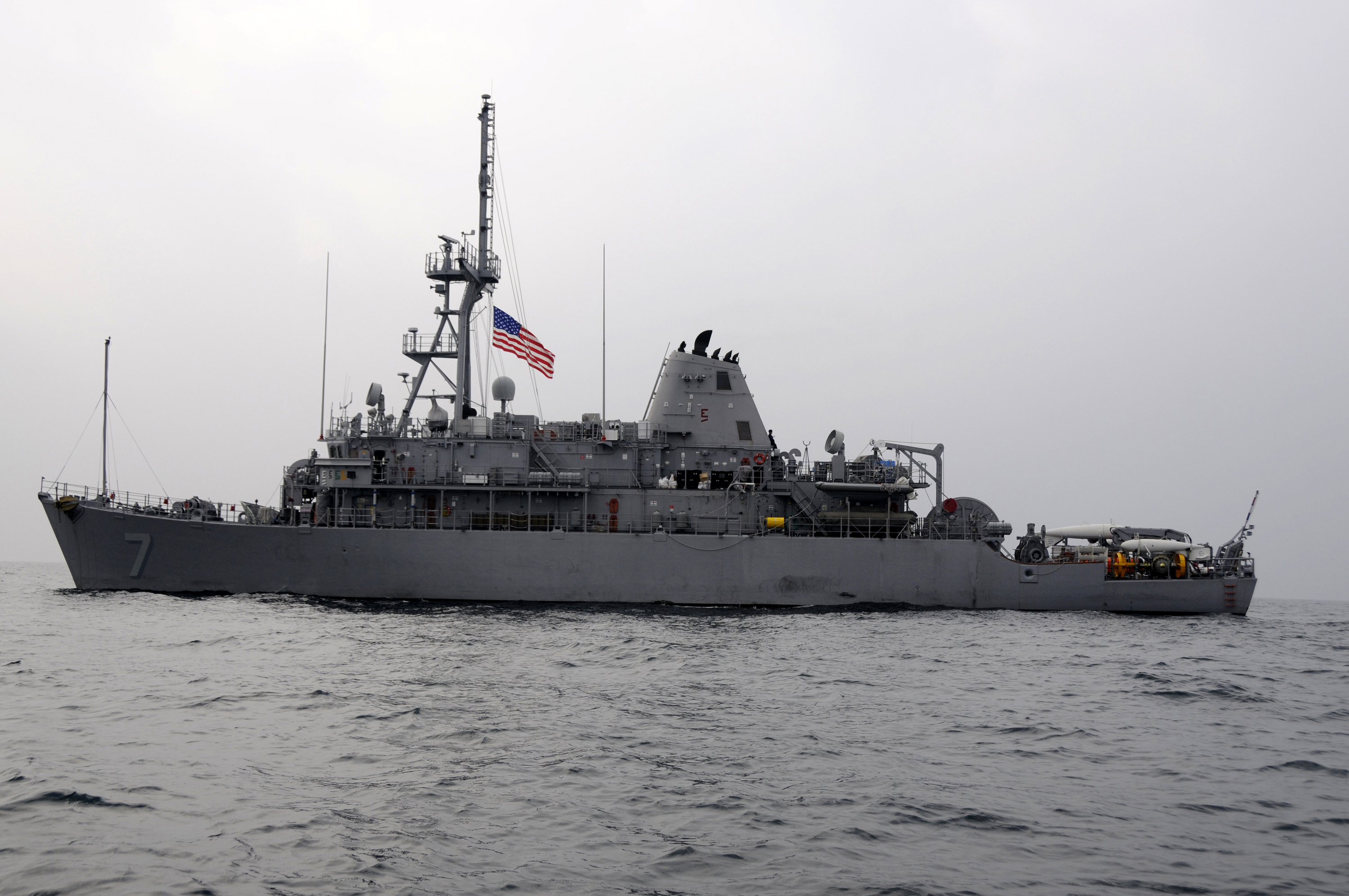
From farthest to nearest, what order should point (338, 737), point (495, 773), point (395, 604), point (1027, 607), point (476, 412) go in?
point (476, 412), point (1027, 607), point (395, 604), point (338, 737), point (495, 773)

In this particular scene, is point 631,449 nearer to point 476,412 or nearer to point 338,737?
point 476,412

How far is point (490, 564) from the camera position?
89.2 ft

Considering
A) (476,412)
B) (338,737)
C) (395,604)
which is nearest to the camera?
(338,737)

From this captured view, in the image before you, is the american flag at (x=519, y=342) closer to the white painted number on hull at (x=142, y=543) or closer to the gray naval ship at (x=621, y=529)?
the gray naval ship at (x=621, y=529)

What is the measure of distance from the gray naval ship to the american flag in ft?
5.10

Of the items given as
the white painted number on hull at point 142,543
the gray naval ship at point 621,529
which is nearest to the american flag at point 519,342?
the gray naval ship at point 621,529

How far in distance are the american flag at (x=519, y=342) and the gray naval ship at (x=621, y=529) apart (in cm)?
156

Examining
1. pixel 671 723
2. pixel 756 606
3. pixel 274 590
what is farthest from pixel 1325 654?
pixel 274 590

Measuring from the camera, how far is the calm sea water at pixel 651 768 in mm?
6812

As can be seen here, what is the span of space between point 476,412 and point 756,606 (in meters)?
12.0

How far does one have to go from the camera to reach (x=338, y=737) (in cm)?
1055

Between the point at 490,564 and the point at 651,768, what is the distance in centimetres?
1836

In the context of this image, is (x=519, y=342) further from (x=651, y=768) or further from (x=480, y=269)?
(x=651, y=768)

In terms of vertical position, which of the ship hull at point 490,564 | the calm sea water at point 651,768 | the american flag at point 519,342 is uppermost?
the american flag at point 519,342
